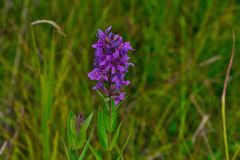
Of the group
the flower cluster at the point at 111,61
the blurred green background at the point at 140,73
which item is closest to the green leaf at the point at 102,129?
the flower cluster at the point at 111,61

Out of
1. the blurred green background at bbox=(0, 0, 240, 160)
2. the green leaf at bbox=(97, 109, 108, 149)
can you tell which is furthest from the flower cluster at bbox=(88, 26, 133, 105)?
the blurred green background at bbox=(0, 0, 240, 160)

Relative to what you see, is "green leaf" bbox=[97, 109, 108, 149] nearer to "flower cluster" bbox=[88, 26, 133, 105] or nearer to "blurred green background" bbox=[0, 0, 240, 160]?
"flower cluster" bbox=[88, 26, 133, 105]

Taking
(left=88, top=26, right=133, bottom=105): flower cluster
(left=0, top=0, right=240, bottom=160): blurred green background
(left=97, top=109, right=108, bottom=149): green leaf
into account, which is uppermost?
(left=0, top=0, right=240, bottom=160): blurred green background

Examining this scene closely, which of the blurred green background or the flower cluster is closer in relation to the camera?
the flower cluster

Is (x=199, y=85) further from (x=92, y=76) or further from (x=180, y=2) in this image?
(x=92, y=76)

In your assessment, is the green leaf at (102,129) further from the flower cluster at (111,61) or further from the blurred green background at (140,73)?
the blurred green background at (140,73)

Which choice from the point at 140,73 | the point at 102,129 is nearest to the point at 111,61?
the point at 102,129

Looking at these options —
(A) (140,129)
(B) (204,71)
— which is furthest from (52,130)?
(B) (204,71)

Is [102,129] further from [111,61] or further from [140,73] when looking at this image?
[140,73]
